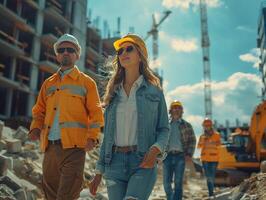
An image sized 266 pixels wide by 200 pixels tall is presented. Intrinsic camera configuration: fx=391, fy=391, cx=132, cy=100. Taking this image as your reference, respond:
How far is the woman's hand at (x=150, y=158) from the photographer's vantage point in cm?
261

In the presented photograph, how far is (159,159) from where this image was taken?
8.95 feet

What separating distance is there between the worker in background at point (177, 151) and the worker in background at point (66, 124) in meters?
2.66

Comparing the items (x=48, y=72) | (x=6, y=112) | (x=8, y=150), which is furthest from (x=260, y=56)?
(x=8, y=150)

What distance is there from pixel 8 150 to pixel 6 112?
19.7 m

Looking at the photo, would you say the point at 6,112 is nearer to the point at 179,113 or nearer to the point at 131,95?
the point at 179,113

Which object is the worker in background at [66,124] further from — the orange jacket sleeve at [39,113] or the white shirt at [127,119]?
the white shirt at [127,119]

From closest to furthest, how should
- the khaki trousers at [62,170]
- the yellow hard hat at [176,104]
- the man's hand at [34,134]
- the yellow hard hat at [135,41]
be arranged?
1. the yellow hard hat at [135,41]
2. the khaki trousers at [62,170]
3. the man's hand at [34,134]
4. the yellow hard hat at [176,104]

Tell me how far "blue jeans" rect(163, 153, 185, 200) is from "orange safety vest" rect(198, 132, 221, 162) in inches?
88.0

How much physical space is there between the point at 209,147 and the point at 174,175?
2.49 m

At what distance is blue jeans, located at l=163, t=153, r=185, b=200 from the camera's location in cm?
630

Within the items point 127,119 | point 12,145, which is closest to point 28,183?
point 12,145

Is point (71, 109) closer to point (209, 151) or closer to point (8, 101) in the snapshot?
point (209, 151)

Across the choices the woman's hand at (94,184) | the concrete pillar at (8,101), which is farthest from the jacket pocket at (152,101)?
the concrete pillar at (8,101)

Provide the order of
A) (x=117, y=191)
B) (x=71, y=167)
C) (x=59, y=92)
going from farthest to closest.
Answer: (x=59, y=92) < (x=71, y=167) < (x=117, y=191)
